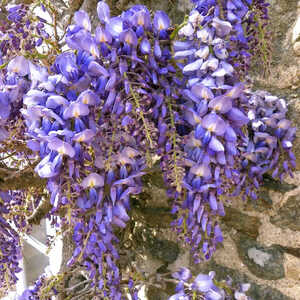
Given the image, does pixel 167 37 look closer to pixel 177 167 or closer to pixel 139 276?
pixel 177 167

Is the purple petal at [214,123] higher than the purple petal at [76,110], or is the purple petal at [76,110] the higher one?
the purple petal at [76,110]

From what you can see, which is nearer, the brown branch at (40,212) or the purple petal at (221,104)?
the purple petal at (221,104)

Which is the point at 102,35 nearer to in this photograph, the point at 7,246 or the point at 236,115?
the point at 236,115

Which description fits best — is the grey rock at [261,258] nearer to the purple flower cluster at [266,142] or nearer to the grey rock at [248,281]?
the grey rock at [248,281]

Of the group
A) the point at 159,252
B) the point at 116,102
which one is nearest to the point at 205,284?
the point at 159,252

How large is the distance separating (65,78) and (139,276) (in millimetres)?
704

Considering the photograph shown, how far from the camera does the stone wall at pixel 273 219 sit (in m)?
1.05

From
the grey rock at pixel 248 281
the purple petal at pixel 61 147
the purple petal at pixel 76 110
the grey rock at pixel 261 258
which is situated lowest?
the grey rock at pixel 248 281

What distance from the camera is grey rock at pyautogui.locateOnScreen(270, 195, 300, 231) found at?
3.47 ft

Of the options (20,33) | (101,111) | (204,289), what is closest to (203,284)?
(204,289)

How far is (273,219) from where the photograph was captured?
3.63ft

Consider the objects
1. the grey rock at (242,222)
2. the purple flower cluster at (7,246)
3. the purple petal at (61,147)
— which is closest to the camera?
the purple petal at (61,147)

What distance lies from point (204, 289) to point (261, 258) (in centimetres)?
26

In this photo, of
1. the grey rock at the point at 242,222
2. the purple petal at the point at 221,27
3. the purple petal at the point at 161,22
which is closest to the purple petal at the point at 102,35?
the purple petal at the point at 161,22
